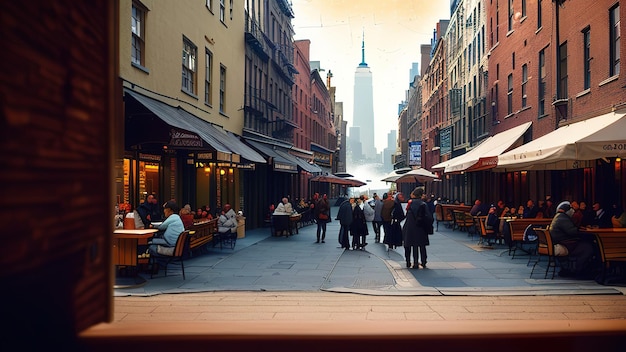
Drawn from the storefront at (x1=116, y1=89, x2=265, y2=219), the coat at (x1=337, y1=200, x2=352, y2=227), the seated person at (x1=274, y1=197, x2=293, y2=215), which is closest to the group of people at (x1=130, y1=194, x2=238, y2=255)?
the storefront at (x1=116, y1=89, x2=265, y2=219)

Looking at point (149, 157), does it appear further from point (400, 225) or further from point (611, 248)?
point (611, 248)

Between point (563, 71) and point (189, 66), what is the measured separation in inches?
458

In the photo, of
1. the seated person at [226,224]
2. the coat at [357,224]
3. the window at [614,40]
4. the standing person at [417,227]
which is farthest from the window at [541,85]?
the seated person at [226,224]

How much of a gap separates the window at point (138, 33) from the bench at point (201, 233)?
13.1ft

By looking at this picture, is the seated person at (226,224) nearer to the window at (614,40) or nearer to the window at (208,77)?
the window at (208,77)

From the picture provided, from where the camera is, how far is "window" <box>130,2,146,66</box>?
41.5ft

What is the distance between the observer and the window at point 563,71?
17.6 meters

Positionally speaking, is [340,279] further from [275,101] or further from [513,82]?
[275,101]

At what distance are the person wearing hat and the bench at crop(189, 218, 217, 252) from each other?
7.41m

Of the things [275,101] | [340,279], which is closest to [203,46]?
[340,279]

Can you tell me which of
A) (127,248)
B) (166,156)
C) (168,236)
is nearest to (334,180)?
(166,156)

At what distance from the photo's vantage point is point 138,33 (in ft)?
42.6

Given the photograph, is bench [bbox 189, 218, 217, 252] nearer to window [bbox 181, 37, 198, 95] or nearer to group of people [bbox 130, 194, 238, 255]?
group of people [bbox 130, 194, 238, 255]

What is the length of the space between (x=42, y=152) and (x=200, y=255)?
41.9ft
